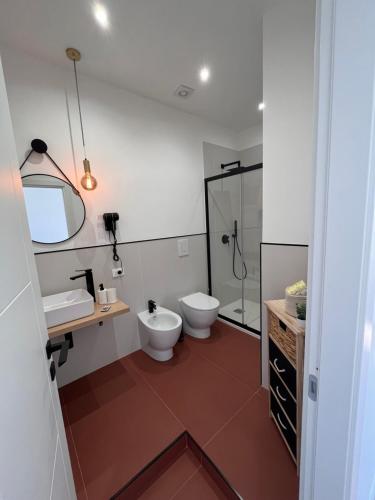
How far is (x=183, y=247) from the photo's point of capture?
2570 mm

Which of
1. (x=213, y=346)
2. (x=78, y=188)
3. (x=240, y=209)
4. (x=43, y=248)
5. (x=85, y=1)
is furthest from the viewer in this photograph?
(x=240, y=209)

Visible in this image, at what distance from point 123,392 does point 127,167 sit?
6.84 ft

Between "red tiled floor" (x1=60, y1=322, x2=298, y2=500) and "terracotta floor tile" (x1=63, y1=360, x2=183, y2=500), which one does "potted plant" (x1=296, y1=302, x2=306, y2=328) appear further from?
"terracotta floor tile" (x1=63, y1=360, x2=183, y2=500)

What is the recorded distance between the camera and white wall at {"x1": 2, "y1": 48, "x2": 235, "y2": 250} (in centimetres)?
157

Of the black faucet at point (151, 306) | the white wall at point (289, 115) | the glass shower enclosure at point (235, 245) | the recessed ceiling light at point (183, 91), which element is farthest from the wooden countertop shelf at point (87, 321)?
the recessed ceiling light at point (183, 91)

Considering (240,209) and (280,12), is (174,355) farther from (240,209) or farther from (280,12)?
(280,12)

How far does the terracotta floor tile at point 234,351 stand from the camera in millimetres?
1870

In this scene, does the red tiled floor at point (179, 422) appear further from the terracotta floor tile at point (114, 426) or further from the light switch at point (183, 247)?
the light switch at point (183, 247)

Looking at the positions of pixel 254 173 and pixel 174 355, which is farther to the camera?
pixel 254 173

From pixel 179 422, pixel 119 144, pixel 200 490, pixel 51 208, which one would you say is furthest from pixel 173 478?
pixel 119 144

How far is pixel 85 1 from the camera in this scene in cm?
120

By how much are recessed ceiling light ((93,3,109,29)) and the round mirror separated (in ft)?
3.61

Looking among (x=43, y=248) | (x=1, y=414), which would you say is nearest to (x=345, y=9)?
(x=1, y=414)

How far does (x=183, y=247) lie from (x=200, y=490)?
78.2 inches
